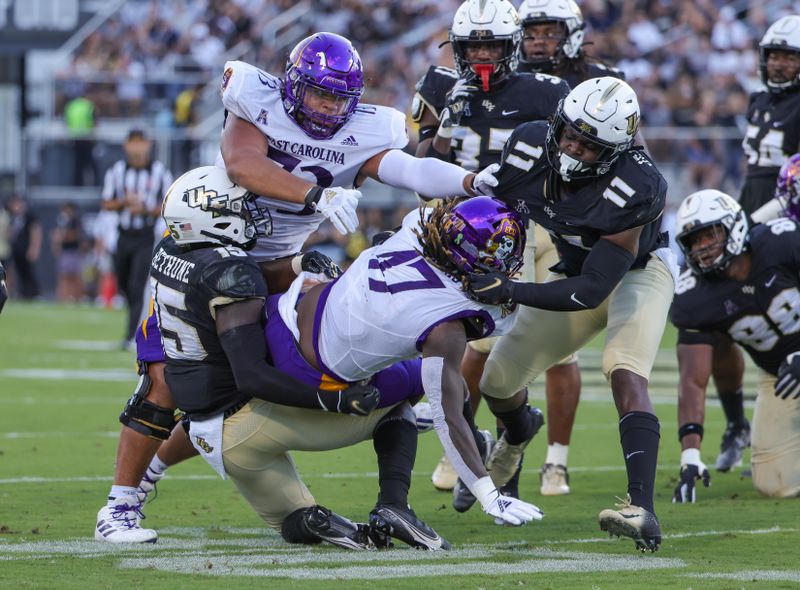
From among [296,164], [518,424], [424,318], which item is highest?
[296,164]

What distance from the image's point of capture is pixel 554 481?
6242 mm

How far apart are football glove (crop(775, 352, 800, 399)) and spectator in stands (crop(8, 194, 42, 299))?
15.6 metres

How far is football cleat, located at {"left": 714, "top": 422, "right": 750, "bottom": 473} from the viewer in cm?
697

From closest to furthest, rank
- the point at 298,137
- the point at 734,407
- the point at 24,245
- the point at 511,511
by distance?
1. the point at 511,511
2. the point at 298,137
3. the point at 734,407
4. the point at 24,245

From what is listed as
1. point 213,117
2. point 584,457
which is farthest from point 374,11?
point 584,457

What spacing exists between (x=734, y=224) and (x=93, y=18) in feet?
69.3

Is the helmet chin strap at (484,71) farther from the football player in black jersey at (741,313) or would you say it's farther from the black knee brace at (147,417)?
the black knee brace at (147,417)

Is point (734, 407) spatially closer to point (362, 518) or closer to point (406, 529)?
point (362, 518)

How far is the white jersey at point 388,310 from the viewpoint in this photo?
4566 millimetres

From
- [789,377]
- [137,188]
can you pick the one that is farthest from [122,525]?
[137,188]

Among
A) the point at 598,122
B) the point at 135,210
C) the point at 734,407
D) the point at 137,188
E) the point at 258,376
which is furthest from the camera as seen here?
the point at 137,188

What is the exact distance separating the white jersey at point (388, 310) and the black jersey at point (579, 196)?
52 centimetres

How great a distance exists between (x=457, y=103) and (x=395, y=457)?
72.6 inches

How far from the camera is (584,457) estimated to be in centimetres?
737
